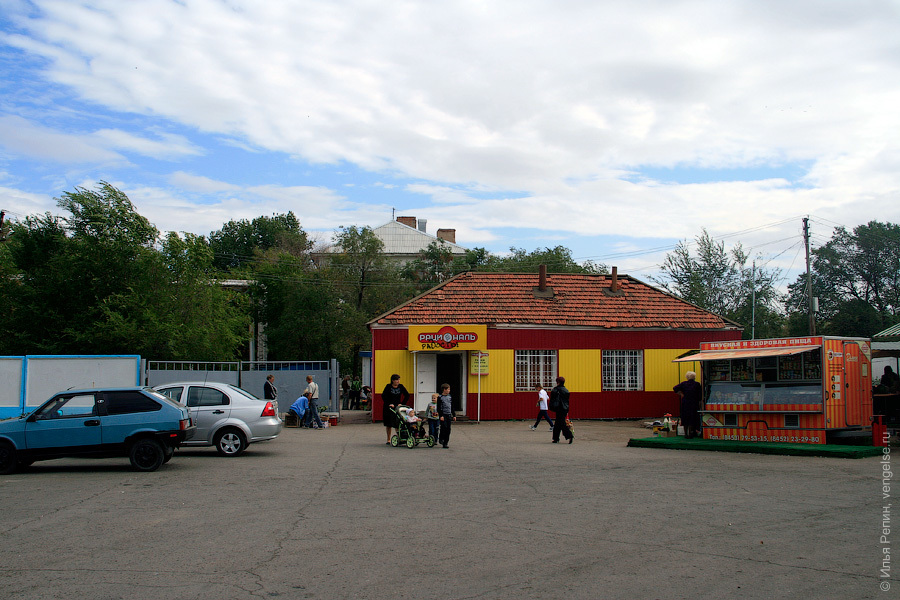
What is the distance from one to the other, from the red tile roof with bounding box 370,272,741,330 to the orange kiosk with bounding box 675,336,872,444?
Answer: 8566mm

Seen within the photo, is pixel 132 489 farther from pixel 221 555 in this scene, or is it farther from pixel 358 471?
pixel 221 555

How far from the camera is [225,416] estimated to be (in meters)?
15.4

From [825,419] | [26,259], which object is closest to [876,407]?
[825,419]

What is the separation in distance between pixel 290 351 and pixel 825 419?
3293cm

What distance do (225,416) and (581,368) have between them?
14421 mm

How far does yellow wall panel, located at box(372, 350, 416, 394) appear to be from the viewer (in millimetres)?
25266

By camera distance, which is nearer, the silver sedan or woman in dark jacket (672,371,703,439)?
the silver sedan

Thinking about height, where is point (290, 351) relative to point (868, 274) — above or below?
below

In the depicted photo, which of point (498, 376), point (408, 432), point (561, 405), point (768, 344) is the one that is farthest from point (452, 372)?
point (768, 344)

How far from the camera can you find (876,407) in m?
19.7

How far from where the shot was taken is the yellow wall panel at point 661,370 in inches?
1045

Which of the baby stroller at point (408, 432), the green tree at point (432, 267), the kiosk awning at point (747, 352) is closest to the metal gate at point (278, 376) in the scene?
the baby stroller at point (408, 432)

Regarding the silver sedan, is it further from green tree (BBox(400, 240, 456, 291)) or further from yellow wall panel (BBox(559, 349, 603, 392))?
green tree (BBox(400, 240, 456, 291))

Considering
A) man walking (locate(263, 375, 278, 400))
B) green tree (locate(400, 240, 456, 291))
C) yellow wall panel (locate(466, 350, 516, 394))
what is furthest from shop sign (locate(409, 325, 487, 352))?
green tree (locate(400, 240, 456, 291))
